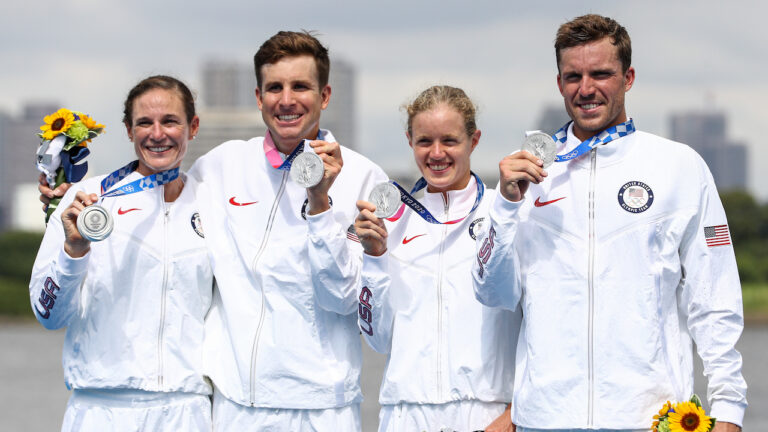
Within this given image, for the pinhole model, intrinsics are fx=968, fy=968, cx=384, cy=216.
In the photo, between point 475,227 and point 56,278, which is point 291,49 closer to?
point 475,227

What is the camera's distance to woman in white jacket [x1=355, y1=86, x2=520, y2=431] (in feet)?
18.1

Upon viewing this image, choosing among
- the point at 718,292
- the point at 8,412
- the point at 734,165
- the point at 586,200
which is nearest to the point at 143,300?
the point at 586,200

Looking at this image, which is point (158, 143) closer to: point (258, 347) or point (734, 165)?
point (258, 347)

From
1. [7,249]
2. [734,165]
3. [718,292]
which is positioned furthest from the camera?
[734,165]

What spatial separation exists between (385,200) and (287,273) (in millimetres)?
819

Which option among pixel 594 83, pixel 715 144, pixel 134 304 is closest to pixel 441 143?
pixel 594 83

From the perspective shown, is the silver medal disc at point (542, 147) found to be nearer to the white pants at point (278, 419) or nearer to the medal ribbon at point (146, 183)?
the white pants at point (278, 419)

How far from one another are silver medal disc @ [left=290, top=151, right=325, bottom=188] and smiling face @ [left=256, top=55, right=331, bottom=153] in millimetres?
513

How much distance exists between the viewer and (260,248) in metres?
5.84

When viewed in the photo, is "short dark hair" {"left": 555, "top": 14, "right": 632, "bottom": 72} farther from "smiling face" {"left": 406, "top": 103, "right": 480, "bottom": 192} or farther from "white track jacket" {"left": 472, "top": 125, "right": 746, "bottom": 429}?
"smiling face" {"left": 406, "top": 103, "right": 480, "bottom": 192}

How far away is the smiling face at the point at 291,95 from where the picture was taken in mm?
5863

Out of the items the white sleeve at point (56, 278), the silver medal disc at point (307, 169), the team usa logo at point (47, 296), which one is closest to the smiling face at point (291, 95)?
the silver medal disc at point (307, 169)

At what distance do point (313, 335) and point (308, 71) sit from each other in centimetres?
160

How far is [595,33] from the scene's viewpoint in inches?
205
